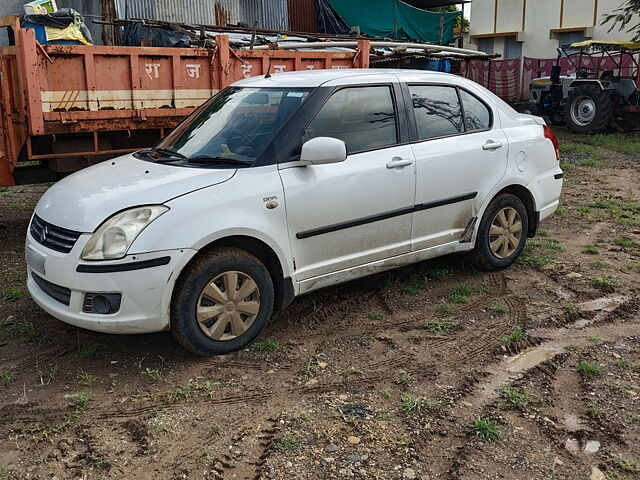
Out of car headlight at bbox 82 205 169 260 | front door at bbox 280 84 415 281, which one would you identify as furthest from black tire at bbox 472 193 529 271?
car headlight at bbox 82 205 169 260

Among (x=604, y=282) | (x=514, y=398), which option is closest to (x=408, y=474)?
(x=514, y=398)

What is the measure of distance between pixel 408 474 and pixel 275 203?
1866 millimetres

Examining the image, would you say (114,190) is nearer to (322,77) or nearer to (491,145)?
(322,77)

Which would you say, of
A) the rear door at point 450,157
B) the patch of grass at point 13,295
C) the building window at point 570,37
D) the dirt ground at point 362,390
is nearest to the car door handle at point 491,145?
the rear door at point 450,157

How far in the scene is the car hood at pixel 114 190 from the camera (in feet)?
12.8

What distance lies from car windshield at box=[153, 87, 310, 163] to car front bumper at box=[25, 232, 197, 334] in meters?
0.93

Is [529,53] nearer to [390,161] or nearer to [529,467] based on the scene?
[390,161]

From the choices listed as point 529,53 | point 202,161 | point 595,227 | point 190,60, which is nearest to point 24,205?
point 190,60

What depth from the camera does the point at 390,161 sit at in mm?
4770

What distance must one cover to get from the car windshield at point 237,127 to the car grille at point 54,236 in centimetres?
97

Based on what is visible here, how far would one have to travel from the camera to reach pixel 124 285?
376 centimetres

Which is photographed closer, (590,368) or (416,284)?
(590,368)

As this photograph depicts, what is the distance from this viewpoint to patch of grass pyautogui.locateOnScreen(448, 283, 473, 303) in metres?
5.23

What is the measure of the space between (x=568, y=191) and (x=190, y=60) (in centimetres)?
557
